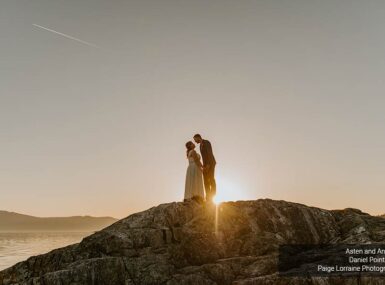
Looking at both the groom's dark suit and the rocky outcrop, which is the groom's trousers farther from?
the rocky outcrop

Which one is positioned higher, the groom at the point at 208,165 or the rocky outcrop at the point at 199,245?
the groom at the point at 208,165

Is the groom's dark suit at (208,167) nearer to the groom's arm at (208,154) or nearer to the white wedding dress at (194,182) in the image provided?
the groom's arm at (208,154)

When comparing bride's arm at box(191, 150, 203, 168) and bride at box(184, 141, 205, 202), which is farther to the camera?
bride's arm at box(191, 150, 203, 168)

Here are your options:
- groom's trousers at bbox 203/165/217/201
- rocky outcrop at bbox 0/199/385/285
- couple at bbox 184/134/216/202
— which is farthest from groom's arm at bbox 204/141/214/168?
rocky outcrop at bbox 0/199/385/285

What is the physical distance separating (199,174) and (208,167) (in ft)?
2.57

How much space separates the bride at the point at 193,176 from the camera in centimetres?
2262

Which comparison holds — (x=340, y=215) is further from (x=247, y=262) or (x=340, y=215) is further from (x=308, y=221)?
(x=247, y=262)

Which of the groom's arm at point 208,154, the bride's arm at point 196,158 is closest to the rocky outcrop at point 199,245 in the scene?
the groom's arm at point 208,154

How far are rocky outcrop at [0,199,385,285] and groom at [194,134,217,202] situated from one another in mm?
1948

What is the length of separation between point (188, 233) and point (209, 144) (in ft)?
19.2

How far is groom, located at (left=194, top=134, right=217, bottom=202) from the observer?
22.2 m

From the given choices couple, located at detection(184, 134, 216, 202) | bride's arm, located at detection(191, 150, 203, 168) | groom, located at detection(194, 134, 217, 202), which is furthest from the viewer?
bride's arm, located at detection(191, 150, 203, 168)

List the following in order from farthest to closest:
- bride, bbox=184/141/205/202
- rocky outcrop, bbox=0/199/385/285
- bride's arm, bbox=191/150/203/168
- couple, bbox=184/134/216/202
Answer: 1. bride's arm, bbox=191/150/203/168
2. bride, bbox=184/141/205/202
3. couple, bbox=184/134/216/202
4. rocky outcrop, bbox=0/199/385/285

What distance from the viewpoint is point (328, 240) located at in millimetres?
19344
